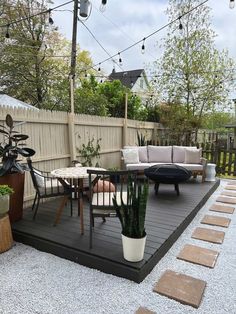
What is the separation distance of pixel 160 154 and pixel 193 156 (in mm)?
819

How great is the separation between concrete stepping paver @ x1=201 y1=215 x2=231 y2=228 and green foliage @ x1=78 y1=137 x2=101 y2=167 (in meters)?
2.48

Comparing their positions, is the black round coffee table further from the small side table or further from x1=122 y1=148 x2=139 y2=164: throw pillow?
the small side table

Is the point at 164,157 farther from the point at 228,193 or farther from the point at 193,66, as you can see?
the point at 193,66

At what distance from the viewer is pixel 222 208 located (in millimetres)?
4203

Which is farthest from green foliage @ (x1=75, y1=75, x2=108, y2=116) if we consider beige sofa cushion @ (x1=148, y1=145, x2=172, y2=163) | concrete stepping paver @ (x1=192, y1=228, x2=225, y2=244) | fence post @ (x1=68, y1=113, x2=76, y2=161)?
concrete stepping paver @ (x1=192, y1=228, x2=225, y2=244)

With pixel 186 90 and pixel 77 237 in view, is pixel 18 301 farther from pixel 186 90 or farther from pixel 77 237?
pixel 186 90

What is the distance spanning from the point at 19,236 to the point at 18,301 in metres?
1.11

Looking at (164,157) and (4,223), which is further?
(164,157)

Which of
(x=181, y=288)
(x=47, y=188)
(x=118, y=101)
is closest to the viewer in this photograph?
(x=181, y=288)

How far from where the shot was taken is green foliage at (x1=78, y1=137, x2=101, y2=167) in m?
4.83

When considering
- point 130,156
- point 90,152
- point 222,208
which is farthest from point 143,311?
point 130,156

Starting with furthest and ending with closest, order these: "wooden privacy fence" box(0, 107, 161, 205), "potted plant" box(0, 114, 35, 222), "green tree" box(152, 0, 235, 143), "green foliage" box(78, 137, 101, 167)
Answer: "green tree" box(152, 0, 235, 143) < "green foliage" box(78, 137, 101, 167) < "wooden privacy fence" box(0, 107, 161, 205) < "potted plant" box(0, 114, 35, 222)

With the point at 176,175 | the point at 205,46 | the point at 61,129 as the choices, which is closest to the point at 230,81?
the point at 205,46

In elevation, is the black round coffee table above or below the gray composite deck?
above
